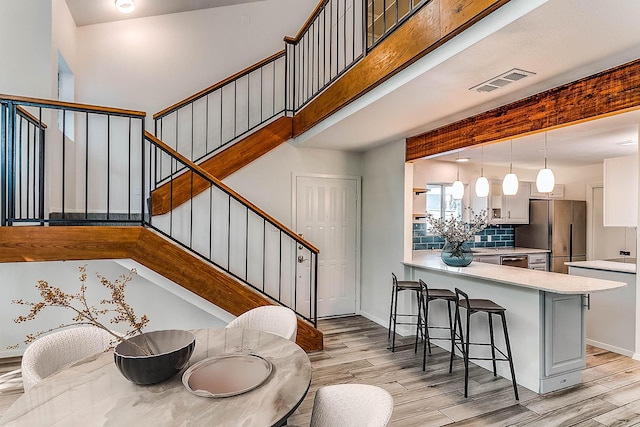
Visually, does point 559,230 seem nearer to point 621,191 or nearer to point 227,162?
point 621,191

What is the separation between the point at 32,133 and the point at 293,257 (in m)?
3.21

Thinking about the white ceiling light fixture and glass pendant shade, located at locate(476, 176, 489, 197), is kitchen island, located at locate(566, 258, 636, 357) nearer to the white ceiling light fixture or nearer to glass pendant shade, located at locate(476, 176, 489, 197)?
glass pendant shade, located at locate(476, 176, 489, 197)

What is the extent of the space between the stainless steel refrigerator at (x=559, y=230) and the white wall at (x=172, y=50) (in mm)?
5013

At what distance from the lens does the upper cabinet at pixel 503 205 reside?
593 cm

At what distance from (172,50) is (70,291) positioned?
3274mm

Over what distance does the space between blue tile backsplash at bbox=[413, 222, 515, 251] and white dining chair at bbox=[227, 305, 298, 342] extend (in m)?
3.50

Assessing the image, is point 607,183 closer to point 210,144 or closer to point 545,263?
point 545,263

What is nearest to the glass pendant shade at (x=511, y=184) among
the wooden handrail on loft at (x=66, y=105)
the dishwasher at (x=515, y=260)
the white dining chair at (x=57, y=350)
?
the dishwasher at (x=515, y=260)

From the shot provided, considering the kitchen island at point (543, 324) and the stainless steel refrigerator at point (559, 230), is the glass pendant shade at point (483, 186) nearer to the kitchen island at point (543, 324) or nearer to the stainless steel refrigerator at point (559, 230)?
the kitchen island at point (543, 324)

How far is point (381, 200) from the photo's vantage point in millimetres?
4969

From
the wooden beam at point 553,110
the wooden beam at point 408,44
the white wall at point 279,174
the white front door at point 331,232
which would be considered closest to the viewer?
the wooden beam at point 408,44

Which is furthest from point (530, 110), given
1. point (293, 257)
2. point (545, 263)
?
point (545, 263)

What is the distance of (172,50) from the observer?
4.91 meters

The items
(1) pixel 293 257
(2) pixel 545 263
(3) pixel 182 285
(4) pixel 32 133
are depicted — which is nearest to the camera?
(3) pixel 182 285
